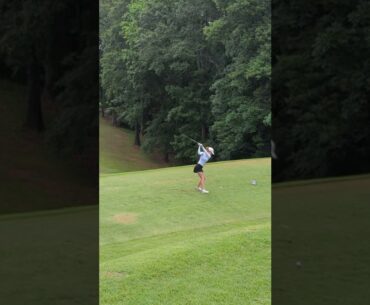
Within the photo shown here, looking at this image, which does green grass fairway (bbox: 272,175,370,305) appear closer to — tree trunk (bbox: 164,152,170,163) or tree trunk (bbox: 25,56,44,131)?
tree trunk (bbox: 25,56,44,131)

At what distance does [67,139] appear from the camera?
10.2ft

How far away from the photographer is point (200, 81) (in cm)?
810

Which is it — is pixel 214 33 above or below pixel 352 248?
above

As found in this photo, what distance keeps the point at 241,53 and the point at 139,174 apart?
269 cm

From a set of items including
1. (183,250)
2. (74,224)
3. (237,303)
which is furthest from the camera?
(183,250)

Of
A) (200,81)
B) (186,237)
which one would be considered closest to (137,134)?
(200,81)

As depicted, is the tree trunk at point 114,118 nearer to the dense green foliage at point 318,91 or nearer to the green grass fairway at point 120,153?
the green grass fairway at point 120,153

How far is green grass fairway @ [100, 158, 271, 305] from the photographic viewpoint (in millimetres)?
4531

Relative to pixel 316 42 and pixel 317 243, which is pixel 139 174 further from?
pixel 316 42

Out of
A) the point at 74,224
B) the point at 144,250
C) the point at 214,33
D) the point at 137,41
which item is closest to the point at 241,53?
the point at 214,33

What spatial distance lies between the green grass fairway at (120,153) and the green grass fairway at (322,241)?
16.7ft

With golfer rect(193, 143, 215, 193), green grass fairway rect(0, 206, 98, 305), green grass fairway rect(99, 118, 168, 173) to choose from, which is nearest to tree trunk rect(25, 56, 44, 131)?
green grass fairway rect(0, 206, 98, 305)

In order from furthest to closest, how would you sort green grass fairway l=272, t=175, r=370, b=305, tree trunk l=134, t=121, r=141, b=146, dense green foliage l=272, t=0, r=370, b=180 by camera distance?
tree trunk l=134, t=121, r=141, b=146
green grass fairway l=272, t=175, r=370, b=305
dense green foliage l=272, t=0, r=370, b=180

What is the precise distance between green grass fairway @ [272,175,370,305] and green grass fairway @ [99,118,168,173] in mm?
5079
